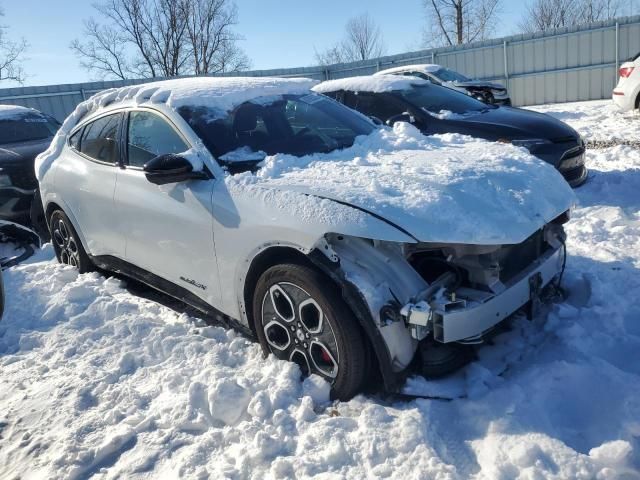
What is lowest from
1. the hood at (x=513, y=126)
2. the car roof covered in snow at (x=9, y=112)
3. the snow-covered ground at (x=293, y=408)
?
the snow-covered ground at (x=293, y=408)

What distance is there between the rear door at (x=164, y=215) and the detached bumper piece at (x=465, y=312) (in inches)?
53.0

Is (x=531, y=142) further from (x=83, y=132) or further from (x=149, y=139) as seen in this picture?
(x=83, y=132)

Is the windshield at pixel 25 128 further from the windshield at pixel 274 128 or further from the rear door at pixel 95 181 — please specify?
the windshield at pixel 274 128

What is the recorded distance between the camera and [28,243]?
Result: 4.95m

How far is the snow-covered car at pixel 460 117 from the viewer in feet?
19.8

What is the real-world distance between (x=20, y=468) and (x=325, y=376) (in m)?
1.54

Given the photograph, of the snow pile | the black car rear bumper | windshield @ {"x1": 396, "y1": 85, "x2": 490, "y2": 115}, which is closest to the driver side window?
windshield @ {"x1": 396, "y1": 85, "x2": 490, "y2": 115}

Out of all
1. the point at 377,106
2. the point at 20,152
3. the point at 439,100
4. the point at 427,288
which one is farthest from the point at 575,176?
the point at 20,152

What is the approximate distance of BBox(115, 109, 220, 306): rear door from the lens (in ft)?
10.5

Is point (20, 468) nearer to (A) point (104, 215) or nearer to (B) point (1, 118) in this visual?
(A) point (104, 215)

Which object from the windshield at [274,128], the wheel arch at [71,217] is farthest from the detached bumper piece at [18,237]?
the windshield at [274,128]

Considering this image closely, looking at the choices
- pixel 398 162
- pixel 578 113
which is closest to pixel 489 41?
pixel 578 113

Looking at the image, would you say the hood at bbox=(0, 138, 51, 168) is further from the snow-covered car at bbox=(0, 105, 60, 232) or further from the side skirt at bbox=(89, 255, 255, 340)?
the side skirt at bbox=(89, 255, 255, 340)

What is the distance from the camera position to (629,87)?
10219 mm
